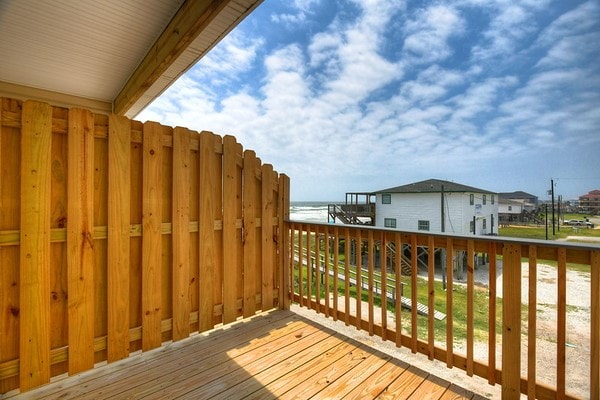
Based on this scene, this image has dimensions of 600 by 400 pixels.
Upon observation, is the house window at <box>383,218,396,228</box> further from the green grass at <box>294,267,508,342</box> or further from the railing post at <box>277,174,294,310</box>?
the railing post at <box>277,174,294,310</box>

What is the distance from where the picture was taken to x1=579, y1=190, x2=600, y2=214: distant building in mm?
24570

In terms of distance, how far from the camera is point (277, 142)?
23859mm

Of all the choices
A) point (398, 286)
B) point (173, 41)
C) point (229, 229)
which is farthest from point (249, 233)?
point (173, 41)

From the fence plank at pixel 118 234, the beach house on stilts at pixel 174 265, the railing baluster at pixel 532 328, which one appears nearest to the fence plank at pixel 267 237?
the beach house on stilts at pixel 174 265

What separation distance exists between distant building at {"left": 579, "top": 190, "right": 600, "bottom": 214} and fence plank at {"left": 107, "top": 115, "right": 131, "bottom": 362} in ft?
114

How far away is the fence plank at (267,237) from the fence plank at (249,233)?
114 mm

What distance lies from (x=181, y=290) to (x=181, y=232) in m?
0.53

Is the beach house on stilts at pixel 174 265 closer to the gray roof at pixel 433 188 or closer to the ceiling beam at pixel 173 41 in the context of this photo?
the ceiling beam at pixel 173 41

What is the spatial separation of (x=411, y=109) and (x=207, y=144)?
3295 cm

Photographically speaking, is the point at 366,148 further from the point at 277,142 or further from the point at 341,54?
the point at 341,54

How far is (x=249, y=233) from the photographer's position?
282 centimetres

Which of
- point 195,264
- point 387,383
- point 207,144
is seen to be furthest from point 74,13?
point 387,383

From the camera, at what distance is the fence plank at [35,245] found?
170 centimetres

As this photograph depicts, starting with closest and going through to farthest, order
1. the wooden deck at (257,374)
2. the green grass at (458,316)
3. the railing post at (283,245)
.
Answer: the wooden deck at (257,374)
the railing post at (283,245)
the green grass at (458,316)
